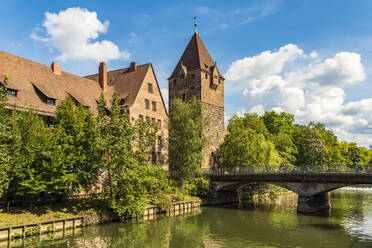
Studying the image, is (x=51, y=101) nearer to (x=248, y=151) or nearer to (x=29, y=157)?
(x=29, y=157)

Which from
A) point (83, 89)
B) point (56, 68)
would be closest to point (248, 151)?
point (83, 89)

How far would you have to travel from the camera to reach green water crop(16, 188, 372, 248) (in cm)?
2544

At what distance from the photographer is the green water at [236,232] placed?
83.5 feet

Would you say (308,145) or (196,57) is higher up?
(196,57)

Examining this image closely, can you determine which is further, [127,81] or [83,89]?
[127,81]

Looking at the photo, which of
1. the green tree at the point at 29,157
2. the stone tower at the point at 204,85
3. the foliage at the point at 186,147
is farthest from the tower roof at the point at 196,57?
the green tree at the point at 29,157

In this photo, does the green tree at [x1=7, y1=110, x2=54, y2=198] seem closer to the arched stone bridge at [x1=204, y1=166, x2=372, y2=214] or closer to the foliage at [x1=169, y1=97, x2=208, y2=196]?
the foliage at [x1=169, y1=97, x2=208, y2=196]

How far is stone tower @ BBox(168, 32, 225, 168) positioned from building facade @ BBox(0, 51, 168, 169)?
34.8 ft

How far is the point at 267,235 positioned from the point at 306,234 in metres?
3.31

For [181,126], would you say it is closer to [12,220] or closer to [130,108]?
[130,108]

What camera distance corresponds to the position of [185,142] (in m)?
47.7

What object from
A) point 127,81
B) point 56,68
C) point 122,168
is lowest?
point 122,168

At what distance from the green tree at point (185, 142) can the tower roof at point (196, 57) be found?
14.3 metres

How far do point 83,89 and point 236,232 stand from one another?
89.9 ft
